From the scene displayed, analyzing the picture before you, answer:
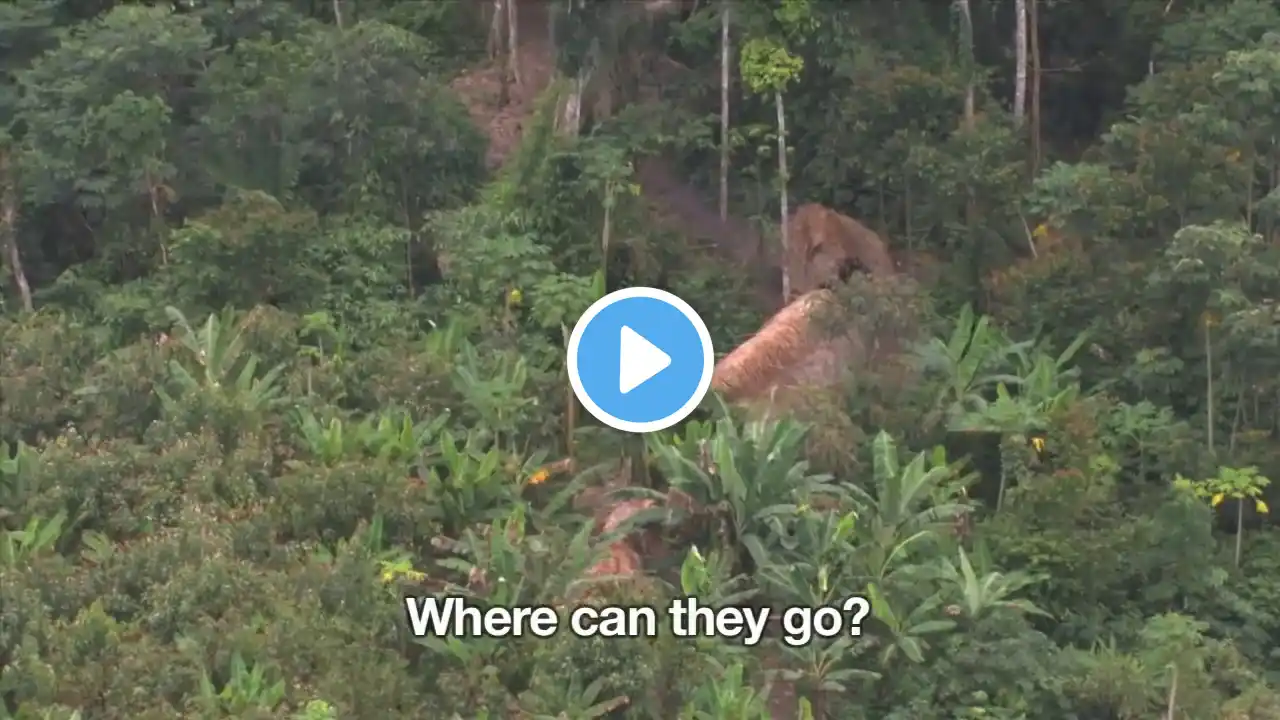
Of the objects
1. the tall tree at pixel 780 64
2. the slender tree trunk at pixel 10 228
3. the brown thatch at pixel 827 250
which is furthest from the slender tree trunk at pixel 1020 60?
the slender tree trunk at pixel 10 228

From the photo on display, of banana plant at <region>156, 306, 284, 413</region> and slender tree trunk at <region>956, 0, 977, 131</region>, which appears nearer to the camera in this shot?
banana plant at <region>156, 306, 284, 413</region>

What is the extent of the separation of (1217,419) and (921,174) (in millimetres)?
3699

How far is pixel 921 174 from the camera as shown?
44.0ft

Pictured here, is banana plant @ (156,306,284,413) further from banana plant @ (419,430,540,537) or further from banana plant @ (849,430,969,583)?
banana plant @ (849,430,969,583)

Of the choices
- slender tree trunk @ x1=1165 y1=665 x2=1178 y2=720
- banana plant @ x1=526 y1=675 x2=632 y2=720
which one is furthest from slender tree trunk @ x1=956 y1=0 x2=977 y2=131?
banana plant @ x1=526 y1=675 x2=632 y2=720

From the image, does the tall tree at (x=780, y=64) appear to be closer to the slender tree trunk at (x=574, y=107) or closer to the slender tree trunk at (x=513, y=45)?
the slender tree trunk at (x=574, y=107)

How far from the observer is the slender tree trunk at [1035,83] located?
14.5 meters

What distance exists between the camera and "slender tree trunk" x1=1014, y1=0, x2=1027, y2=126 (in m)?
14.2

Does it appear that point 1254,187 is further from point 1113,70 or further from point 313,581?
point 313,581

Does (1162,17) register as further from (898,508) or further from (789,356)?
(898,508)

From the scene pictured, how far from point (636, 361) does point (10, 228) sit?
10.4 meters

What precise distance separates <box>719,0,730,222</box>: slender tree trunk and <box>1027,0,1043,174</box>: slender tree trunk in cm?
308

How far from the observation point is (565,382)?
11055mm

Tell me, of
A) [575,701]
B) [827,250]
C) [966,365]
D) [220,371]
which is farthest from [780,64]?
[575,701]
